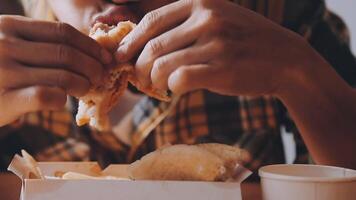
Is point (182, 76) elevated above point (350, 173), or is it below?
above

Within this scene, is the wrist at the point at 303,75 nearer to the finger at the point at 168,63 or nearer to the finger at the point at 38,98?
the finger at the point at 168,63

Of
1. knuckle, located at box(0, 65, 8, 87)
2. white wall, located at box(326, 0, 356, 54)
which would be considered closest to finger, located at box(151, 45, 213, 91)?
knuckle, located at box(0, 65, 8, 87)

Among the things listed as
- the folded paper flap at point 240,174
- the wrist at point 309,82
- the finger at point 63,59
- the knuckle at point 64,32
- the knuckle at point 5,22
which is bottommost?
the folded paper flap at point 240,174

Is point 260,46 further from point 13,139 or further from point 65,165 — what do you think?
point 13,139

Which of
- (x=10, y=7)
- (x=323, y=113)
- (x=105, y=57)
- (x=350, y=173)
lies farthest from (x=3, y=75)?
(x=10, y=7)

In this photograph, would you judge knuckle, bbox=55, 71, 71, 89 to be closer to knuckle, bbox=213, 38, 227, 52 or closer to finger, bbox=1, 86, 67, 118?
finger, bbox=1, 86, 67, 118

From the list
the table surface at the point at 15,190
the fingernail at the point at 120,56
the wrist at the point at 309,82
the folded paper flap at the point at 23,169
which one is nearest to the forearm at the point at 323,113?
the wrist at the point at 309,82

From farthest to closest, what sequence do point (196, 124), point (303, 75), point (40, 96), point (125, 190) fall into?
point (196, 124) < point (303, 75) < point (40, 96) < point (125, 190)

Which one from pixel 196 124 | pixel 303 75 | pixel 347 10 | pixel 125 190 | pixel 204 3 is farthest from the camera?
pixel 347 10

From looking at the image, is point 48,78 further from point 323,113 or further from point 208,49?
point 323,113
